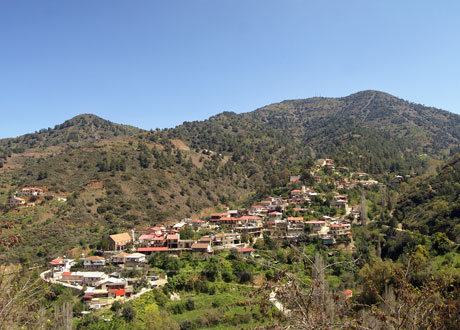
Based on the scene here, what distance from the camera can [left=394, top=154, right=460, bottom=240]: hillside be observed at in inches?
1251

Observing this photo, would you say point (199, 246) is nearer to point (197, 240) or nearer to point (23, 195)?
point (197, 240)

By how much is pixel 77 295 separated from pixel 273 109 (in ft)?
533

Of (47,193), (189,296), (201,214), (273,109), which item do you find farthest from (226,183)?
(273,109)

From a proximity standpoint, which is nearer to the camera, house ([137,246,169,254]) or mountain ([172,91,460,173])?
house ([137,246,169,254])

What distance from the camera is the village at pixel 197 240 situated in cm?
2864

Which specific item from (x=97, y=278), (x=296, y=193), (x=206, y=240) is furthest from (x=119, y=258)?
(x=296, y=193)

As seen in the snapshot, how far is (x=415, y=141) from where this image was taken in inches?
3962

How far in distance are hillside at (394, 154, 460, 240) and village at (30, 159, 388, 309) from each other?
217 inches

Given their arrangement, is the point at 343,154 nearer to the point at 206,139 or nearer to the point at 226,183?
the point at 226,183

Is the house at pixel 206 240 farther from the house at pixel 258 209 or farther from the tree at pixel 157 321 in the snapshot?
the tree at pixel 157 321

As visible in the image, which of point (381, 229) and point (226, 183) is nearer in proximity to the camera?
point (381, 229)

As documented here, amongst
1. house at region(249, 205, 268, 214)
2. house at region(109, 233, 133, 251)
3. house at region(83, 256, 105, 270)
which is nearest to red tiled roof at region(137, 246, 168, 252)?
house at region(109, 233, 133, 251)

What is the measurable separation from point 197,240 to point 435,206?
78.0 feet

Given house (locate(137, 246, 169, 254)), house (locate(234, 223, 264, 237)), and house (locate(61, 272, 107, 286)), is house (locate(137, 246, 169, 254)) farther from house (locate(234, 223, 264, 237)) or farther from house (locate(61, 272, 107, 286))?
house (locate(234, 223, 264, 237))
